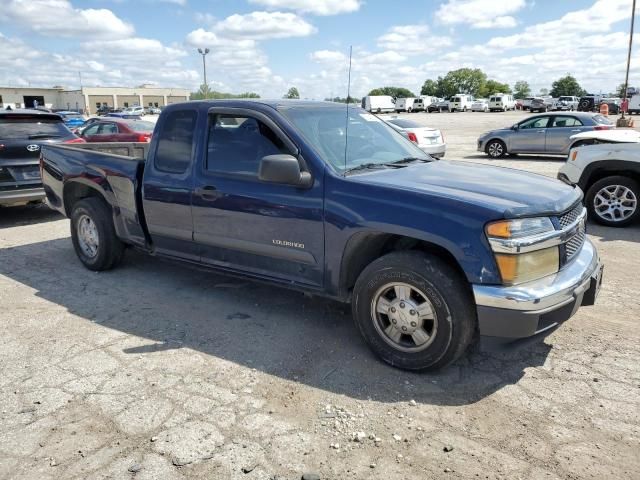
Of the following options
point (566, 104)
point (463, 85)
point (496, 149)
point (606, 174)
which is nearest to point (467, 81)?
point (463, 85)

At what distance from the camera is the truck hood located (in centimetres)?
328

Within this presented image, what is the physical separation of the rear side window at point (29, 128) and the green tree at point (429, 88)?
398 ft

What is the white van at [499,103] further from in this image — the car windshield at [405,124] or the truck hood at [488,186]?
the truck hood at [488,186]

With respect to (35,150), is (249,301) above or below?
below

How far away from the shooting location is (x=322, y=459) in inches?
108

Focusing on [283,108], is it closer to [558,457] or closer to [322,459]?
[322,459]

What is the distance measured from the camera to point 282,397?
131 inches

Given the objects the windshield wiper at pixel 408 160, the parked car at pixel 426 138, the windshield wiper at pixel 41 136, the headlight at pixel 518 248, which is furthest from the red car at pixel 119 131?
the headlight at pixel 518 248

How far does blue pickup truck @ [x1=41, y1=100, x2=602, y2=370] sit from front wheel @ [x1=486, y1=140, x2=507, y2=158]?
13.5 metres

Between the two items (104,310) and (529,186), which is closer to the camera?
(529,186)

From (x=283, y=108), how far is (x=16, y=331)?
288cm

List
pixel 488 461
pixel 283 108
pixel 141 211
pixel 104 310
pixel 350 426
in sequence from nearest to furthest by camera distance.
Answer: pixel 488 461 < pixel 350 426 < pixel 283 108 < pixel 104 310 < pixel 141 211

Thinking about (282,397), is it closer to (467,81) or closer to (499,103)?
(499,103)

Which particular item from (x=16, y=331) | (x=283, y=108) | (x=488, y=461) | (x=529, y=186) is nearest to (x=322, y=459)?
(x=488, y=461)
